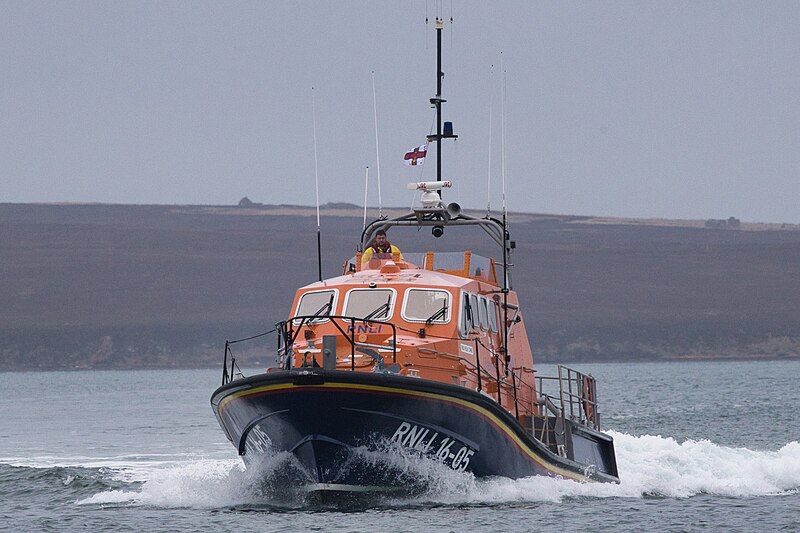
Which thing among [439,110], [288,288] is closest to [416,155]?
[439,110]

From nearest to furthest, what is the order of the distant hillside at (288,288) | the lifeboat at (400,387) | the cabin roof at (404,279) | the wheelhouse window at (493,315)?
the lifeboat at (400,387) < the cabin roof at (404,279) < the wheelhouse window at (493,315) < the distant hillside at (288,288)

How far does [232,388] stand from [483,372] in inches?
123

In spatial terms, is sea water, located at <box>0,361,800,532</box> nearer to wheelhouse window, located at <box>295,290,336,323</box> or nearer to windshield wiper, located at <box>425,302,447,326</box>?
windshield wiper, located at <box>425,302,447,326</box>

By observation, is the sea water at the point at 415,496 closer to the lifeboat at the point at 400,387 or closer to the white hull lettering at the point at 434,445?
the white hull lettering at the point at 434,445

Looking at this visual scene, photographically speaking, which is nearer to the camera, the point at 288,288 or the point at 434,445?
the point at 434,445

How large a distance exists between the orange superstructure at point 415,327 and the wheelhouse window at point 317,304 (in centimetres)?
1

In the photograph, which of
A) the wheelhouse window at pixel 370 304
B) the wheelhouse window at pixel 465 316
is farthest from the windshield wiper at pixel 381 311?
the wheelhouse window at pixel 465 316

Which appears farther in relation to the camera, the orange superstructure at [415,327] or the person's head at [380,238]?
the person's head at [380,238]

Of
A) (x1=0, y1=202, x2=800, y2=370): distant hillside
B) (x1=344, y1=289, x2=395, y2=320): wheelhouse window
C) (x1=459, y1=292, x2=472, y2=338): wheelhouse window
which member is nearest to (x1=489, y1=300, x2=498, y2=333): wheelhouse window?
(x1=459, y1=292, x2=472, y2=338): wheelhouse window

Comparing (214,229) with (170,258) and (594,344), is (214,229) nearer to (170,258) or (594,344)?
(170,258)

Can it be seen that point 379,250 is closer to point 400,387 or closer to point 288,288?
point 400,387

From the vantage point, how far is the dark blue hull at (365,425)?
50.4 feet

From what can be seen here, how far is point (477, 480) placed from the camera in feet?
53.8

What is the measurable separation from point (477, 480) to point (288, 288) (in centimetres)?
12067
